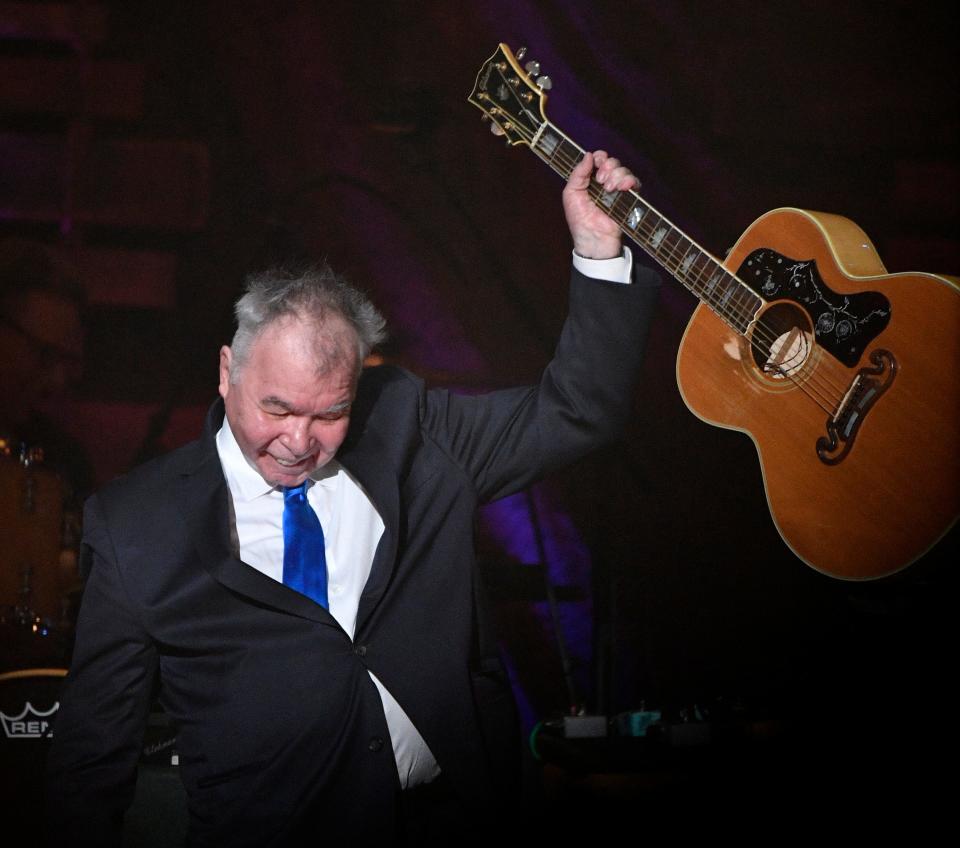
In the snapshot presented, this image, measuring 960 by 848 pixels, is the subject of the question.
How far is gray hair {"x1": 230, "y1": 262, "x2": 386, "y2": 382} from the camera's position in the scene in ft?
5.56

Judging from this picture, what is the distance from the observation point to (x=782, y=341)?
207 centimetres

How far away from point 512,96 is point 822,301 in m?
0.78

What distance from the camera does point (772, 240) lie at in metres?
2.07

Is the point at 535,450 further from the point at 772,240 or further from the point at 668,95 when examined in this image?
the point at 668,95

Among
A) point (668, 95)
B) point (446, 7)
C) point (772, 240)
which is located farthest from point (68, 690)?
point (668, 95)

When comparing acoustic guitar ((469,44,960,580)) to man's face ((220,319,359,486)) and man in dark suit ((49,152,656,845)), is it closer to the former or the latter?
man in dark suit ((49,152,656,845))

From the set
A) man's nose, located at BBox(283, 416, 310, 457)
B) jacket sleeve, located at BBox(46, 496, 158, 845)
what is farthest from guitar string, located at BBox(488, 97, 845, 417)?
jacket sleeve, located at BBox(46, 496, 158, 845)

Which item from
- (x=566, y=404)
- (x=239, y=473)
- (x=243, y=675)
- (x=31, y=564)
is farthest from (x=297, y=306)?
(x=31, y=564)

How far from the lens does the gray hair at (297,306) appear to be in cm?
169

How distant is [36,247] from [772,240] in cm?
186

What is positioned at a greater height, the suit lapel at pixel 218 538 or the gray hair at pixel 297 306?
the gray hair at pixel 297 306

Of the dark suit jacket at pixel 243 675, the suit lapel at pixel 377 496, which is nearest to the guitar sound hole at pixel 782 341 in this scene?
the dark suit jacket at pixel 243 675

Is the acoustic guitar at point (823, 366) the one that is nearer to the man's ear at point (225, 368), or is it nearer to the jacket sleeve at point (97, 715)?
the man's ear at point (225, 368)

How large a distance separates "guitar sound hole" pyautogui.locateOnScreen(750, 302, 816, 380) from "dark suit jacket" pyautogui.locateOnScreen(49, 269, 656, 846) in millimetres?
445
